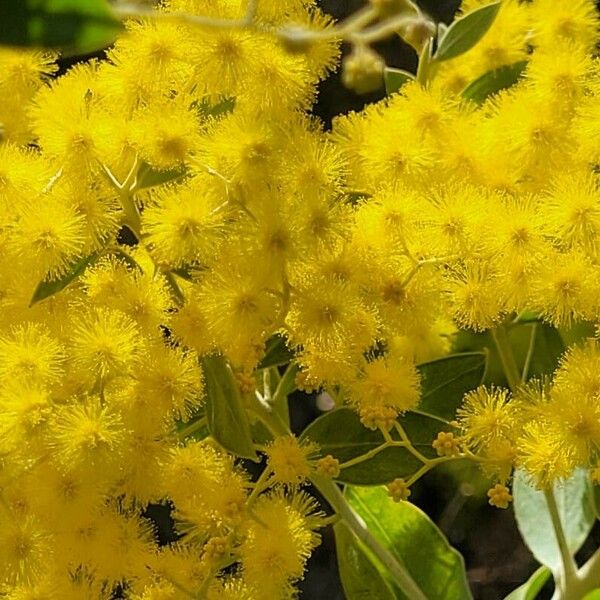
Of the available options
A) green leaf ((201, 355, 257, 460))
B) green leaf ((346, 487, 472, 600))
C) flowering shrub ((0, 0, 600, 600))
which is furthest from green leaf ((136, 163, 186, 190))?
green leaf ((346, 487, 472, 600))

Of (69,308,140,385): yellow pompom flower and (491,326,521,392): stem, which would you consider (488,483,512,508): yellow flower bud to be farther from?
(69,308,140,385): yellow pompom flower

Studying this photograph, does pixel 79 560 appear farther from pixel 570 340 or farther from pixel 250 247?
pixel 570 340

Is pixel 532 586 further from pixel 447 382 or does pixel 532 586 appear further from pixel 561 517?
pixel 447 382

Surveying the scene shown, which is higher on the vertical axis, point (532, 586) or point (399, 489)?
point (399, 489)

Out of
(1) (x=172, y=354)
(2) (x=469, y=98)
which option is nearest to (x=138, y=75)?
(1) (x=172, y=354)

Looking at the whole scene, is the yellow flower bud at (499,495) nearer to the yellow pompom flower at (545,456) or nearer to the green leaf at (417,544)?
the yellow pompom flower at (545,456)

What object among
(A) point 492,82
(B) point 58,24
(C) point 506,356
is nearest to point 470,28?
(A) point 492,82

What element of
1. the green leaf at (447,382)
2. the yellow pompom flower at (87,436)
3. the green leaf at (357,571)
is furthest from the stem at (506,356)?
the yellow pompom flower at (87,436)
